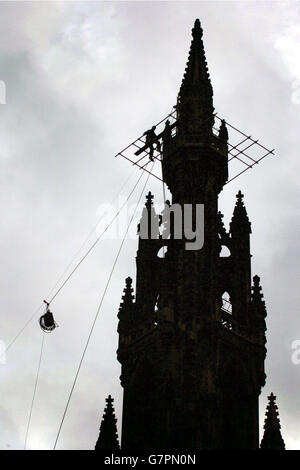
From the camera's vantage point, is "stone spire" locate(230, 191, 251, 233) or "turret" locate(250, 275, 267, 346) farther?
"stone spire" locate(230, 191, 251, 233)

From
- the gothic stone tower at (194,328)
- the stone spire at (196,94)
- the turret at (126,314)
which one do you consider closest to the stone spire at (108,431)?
the gothic stone tower at (194,328)

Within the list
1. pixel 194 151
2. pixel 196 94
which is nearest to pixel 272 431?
pixel 194 151

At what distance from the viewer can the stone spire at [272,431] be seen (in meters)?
98.3

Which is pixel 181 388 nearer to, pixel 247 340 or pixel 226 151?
pixel 247 340

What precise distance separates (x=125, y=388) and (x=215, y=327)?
5849mm

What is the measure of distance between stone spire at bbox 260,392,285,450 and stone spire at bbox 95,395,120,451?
7.37 metres

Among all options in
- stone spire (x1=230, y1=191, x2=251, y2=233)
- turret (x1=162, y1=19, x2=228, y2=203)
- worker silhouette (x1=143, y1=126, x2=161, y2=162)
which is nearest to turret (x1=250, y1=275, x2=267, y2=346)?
stone spire (x1=230, y1=191, x2=251, y2=233)

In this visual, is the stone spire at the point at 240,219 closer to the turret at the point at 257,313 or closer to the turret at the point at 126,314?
the turret at the point at 257,313

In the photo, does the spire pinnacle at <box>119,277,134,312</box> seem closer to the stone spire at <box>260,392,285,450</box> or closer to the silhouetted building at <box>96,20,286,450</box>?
the silhouetted building at <box>96,20,286,450</box>

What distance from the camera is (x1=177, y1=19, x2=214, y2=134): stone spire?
370 ft

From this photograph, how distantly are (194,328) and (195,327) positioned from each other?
0.10m

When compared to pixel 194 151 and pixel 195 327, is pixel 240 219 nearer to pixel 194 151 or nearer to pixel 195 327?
pixel 194 151

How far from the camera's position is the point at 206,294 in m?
105
